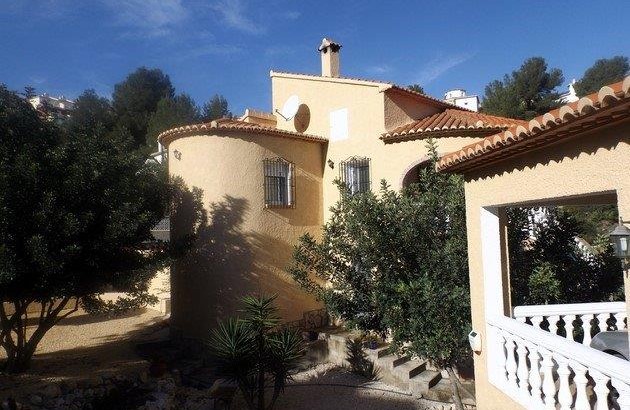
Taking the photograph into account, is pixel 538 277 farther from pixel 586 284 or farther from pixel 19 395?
pixel 19 395

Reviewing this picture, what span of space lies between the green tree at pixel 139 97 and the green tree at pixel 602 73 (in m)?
48.3

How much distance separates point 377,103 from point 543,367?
10.7 m

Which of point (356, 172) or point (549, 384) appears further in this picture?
point (356, 172)

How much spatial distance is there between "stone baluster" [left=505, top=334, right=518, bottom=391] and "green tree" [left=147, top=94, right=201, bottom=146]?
35.1m

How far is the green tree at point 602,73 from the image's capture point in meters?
47.8

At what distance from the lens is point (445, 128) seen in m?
12.5

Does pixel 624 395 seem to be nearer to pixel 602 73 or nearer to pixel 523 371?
pixel 523 371

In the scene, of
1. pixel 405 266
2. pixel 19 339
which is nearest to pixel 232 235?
pixel 19 339

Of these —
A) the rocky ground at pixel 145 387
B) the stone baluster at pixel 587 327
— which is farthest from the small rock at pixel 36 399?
the stone baluster at pixel 587 327

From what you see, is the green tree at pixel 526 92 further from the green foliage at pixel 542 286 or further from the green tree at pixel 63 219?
the green tree at pixel 63 219

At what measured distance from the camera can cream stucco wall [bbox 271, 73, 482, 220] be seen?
13.4 meters

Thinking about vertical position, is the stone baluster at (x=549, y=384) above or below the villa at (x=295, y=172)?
below

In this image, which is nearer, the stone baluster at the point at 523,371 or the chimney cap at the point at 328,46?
the stone baluster at the point at 523,371

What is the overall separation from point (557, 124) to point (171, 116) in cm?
3776
